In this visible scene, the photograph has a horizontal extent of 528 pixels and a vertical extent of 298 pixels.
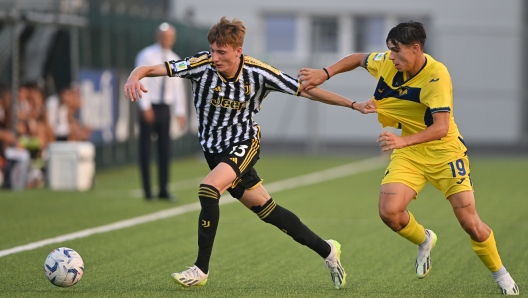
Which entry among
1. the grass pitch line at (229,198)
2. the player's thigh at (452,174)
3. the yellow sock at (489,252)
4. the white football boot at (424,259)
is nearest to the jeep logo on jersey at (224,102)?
the player's thigh at (452,174)

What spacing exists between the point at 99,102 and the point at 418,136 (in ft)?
38.2

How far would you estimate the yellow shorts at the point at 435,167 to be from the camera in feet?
22.0

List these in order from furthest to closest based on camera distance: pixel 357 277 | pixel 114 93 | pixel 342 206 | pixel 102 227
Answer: pixel 114 93
pixel 342 206
pixel 102 227
pixel 357 277

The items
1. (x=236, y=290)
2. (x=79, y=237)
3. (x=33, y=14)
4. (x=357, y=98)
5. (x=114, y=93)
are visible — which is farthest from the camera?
(x=357, y=98)

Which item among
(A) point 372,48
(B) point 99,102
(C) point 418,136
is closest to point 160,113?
(B) point 99,102

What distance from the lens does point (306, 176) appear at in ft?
59.9

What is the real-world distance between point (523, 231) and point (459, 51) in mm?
20104

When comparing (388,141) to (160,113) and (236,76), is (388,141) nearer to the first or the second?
(236,76)

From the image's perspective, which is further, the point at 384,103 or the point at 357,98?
the point at 357,98

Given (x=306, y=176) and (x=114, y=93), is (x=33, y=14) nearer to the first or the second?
(x=114, y=93)

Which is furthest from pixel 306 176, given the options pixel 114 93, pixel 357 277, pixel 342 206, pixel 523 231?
pixel 357 277

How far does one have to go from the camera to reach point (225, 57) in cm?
664

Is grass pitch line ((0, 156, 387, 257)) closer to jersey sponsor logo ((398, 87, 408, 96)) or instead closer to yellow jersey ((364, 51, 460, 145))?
yellow jersey ((364, 51, 460, 145))

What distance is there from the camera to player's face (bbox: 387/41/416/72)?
21.4 ft
